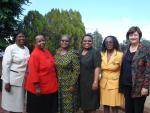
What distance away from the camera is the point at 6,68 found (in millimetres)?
6445

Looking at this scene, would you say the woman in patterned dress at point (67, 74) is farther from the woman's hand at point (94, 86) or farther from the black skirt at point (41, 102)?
the woman's hand at point (94, 86)

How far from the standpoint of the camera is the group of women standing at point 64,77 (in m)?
6.35

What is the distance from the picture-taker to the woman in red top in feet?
20.5

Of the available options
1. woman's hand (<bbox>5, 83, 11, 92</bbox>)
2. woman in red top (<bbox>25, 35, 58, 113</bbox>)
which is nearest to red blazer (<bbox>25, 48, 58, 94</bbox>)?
woman in red top (<bbox>25, 35, 58, 113</bbox>)

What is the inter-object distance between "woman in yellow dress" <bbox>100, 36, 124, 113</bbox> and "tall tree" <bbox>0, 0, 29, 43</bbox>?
5.83m

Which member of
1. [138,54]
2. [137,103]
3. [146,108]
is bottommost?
[146,108]

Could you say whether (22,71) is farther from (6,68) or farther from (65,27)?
(65,27)

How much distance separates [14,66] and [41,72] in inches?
21.3

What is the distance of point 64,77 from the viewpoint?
255 inches

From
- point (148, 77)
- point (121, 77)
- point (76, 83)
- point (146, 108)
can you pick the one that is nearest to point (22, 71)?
point (76, 83)

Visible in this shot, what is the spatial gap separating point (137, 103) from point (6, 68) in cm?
236

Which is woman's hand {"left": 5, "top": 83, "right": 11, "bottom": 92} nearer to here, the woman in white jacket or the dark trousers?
the woman in white jacket

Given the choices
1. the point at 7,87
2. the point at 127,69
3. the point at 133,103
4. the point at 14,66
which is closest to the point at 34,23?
the point at 14,66

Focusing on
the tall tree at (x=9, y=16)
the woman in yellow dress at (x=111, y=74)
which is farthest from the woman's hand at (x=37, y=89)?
the tall tree at (x=9, y=16)
